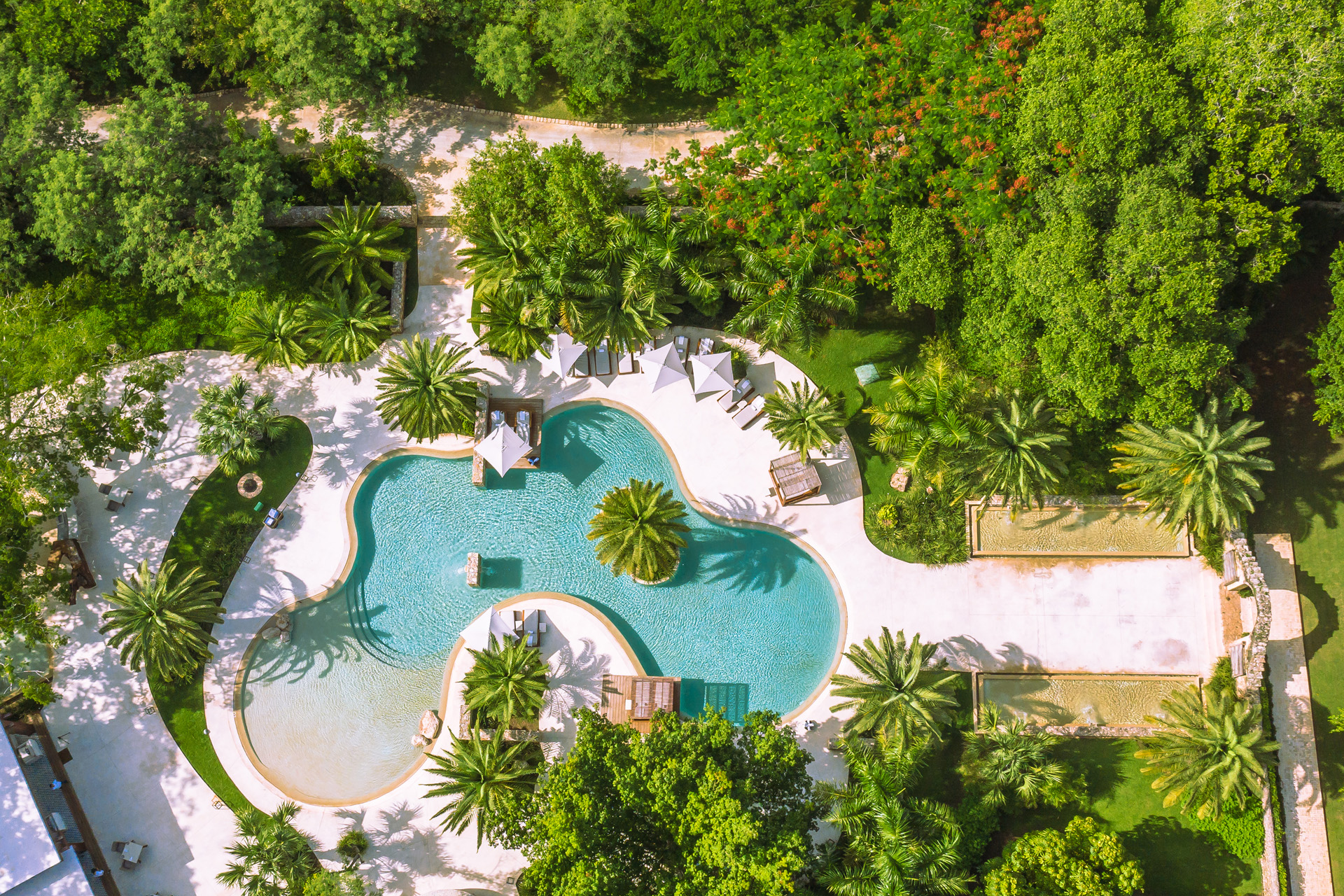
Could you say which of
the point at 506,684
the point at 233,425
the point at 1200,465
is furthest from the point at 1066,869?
the point at 233,425

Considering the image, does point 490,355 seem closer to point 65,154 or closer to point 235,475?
point 235,475

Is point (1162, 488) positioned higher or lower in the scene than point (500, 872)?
higher

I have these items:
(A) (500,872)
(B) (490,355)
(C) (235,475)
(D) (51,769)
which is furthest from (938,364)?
A: (D) (51,769)

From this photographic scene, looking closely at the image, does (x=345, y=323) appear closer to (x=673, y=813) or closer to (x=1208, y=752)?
(x=673, y=813)

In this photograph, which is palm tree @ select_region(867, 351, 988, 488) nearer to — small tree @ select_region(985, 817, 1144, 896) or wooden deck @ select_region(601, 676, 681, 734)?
wooden deck @ select_region(601, 676, 681, 734)

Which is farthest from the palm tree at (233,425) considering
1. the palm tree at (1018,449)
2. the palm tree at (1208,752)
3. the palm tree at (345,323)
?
the palm tree at (1208,752)

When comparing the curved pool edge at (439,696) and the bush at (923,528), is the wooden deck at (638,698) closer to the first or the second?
the curved pool edge at (439,696)
